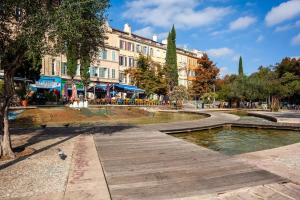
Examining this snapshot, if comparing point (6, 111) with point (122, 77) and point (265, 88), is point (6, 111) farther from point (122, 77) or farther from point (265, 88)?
point (122, 77)

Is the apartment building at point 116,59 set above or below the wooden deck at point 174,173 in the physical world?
above

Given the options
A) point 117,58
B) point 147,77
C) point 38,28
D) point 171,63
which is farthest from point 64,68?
point 38,28

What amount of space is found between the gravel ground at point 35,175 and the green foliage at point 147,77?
136 ft

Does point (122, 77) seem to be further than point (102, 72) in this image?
Yes

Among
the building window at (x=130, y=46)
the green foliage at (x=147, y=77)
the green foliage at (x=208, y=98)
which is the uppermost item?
the building window at (x=130, y=46)

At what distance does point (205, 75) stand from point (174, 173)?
201 feet

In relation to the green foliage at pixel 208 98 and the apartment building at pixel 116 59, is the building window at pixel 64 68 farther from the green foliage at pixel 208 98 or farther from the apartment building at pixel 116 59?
the green foliage at pixel 208 98

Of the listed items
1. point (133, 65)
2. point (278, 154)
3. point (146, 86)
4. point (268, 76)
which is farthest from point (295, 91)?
point (278, 154)

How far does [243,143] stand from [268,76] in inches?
1601

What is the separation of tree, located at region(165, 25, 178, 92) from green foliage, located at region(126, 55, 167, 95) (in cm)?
416

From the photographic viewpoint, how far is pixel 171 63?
63.2 metres

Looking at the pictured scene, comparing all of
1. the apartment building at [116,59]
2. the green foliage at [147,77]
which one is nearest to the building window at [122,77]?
the apartment building at [116,59]

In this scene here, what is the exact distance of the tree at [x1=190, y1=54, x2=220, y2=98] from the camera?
6687 cm

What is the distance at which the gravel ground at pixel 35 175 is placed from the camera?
5.91 metres
